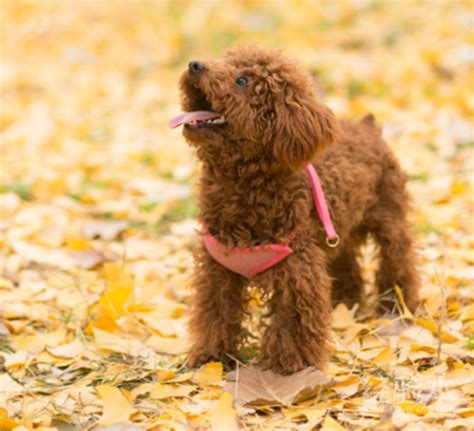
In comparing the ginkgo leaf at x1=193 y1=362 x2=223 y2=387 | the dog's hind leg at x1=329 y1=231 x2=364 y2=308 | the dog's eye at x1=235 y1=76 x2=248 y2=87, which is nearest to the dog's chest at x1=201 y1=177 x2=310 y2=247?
the dog's eye at x1=235 y1=76 x2=248 y2=87

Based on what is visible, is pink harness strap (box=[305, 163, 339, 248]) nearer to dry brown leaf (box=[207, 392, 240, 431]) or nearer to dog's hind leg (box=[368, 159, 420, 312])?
dog's hind leg (box=[368, 159, 420, 312])

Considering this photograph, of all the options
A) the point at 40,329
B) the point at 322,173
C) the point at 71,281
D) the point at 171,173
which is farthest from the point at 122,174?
the point at 322,173

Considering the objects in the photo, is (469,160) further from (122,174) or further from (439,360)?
(439,360)

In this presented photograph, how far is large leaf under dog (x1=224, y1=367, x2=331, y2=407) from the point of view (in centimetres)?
314

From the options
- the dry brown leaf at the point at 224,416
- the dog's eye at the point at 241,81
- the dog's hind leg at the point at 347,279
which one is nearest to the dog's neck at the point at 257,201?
the dog's eye at the point at 241,81

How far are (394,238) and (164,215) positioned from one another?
6.61ft

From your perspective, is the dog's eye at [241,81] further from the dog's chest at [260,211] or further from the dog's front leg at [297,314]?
the dog's front leg at [297,314]

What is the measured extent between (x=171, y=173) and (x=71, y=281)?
7.02 feet

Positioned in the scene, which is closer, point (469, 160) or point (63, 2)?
point (469, 160)

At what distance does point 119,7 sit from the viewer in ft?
36.9

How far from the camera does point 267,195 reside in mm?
3301

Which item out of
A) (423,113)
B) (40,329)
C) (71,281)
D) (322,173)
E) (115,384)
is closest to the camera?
(115,384)

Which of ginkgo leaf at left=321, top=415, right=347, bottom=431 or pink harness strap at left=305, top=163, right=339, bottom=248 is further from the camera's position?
pink harness strap at left=305, top=163, right=339, bottom=248

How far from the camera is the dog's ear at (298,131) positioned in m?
3.12
